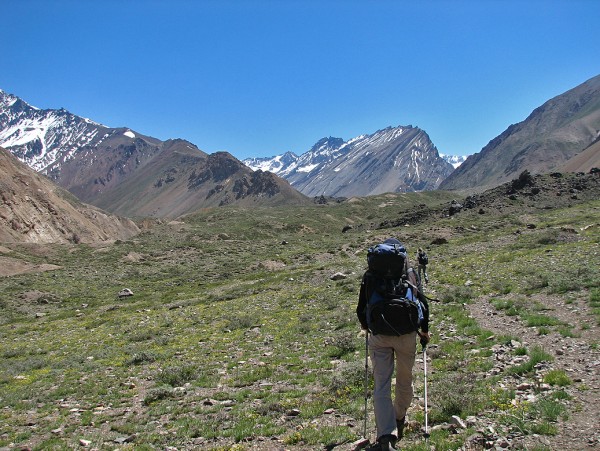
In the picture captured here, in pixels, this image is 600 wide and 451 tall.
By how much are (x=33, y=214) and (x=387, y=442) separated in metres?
104

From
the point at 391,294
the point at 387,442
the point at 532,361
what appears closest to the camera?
the point at 387,442

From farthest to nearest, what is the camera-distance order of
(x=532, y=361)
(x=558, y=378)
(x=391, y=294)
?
(x=532, y=361) → (x=558, y=378) → (x=391, y=294)

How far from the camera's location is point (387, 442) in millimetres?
7105

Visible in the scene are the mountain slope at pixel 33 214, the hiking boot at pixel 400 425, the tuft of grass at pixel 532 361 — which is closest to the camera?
the hiking boot at pixel 400 425

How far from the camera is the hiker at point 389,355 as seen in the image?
7.33 metres

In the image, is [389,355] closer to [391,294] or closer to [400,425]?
[391,294]

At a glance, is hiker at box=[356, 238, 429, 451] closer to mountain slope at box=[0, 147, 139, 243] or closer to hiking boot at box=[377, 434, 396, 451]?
hiking boot at box=[377, 434, 396, 451]

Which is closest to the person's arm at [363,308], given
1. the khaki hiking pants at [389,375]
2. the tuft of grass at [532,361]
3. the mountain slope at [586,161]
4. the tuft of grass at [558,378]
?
the khaki hiking pants at [389,375]

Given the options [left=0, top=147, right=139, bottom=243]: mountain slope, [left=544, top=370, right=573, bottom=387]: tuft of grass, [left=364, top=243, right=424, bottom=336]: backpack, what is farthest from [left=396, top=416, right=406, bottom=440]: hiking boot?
[left=0, top=147, right=139, bottom=243]: mountain slope

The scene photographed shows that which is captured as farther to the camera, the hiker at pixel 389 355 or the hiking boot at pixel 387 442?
the hiker at pixel 389 355

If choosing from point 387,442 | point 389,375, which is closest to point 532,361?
point 389,375

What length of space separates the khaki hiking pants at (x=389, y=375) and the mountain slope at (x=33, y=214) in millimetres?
89308

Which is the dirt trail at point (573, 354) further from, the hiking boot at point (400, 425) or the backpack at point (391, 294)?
the backpack at point (391, 294)

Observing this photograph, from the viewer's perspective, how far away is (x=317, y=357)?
15.5 metres
